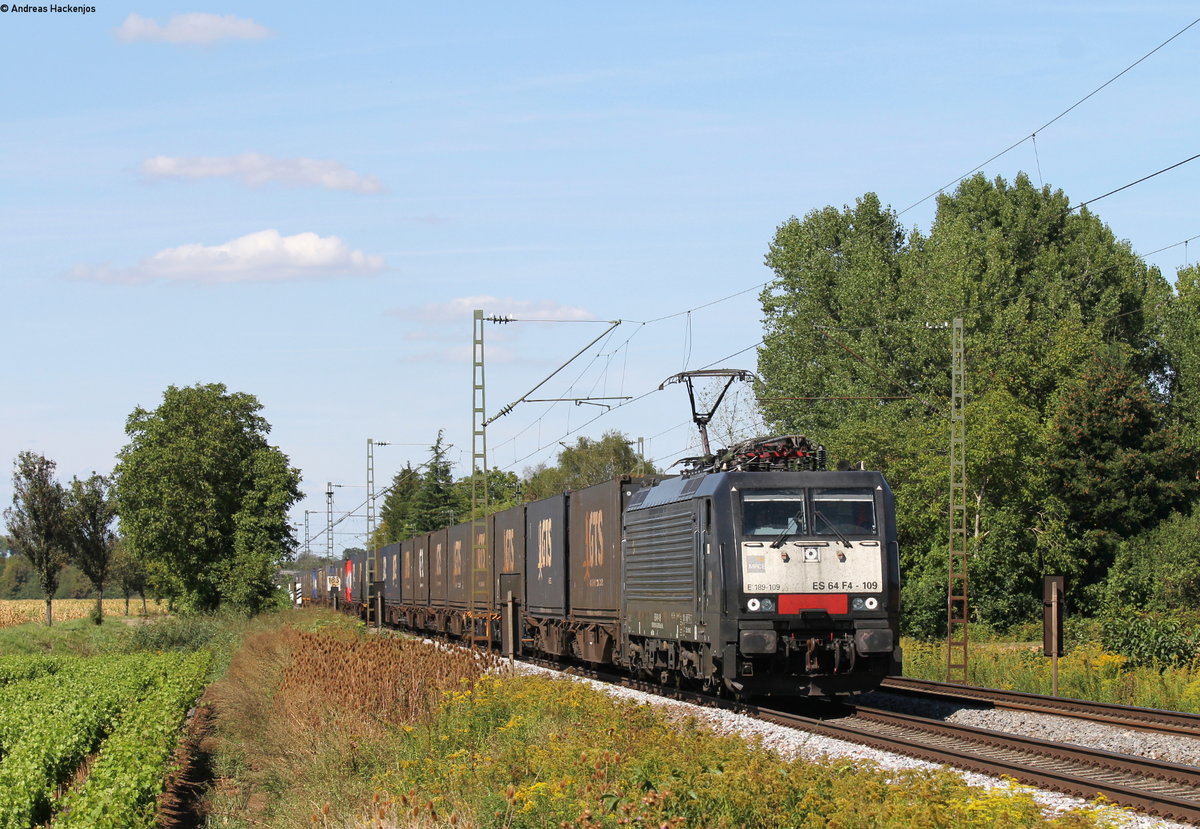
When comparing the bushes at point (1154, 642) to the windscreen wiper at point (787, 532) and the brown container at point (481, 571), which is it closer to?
the windscreen wiper at point (787, 532)

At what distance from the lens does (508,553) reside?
3369cm

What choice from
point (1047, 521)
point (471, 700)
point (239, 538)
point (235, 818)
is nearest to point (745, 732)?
point (471, 700)

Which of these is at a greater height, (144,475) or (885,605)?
(144,475)

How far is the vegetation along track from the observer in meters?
15.0

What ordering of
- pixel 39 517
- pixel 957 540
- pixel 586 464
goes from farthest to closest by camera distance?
pixel 586 464
pixel 39 517
pixel 957 540

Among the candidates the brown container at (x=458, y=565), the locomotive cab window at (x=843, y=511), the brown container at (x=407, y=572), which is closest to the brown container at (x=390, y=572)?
the brown container at (x=407, y=572)

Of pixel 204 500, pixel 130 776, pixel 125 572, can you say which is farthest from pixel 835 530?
pixel 125 572

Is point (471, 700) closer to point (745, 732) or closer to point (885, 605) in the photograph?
point (745, 732)

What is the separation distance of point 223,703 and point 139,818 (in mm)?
15975

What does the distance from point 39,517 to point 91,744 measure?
192 feet

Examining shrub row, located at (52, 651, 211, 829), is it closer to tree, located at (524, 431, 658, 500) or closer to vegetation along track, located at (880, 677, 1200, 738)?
vegetation along track, located at (880, 677, 1200, 738)

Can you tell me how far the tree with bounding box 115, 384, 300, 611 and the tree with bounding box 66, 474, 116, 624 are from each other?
1877cm

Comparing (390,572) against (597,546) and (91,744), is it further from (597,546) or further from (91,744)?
(91,744)

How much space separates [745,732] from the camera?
14953mm
